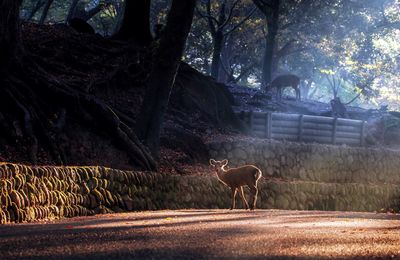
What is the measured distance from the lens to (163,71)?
59.3 feet

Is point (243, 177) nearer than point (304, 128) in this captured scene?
Yes

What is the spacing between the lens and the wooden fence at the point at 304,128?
2714cm

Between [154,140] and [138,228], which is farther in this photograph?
[154,140]

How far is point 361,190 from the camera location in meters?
25.0

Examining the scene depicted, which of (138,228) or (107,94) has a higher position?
(107,94)

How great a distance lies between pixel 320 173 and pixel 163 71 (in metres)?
10.3

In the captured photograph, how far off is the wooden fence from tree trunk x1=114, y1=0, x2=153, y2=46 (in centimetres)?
496

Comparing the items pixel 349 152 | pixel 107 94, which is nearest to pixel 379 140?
pixel 349 152

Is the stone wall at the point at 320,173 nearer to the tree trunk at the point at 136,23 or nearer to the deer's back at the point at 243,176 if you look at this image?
the deer's back at the point at 243,176

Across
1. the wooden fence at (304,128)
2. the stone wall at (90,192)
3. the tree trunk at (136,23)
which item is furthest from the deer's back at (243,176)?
the wooden fence at (304,128)

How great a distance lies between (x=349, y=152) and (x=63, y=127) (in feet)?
46.5

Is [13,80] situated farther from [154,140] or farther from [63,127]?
[154,140]

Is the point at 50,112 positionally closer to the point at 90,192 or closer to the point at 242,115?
the point at 90,192

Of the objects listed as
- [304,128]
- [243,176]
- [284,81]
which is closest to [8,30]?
[243,176]
